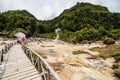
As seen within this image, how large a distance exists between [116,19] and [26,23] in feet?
179

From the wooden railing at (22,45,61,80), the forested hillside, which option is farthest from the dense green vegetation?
the wooden railing at (22,45,61,80)

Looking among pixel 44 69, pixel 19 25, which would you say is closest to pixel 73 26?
pixel 19 25

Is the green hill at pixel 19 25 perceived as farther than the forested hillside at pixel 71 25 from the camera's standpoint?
Yes

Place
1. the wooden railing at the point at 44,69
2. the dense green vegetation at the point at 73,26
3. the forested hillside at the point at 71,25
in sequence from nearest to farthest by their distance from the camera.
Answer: the wooden railing at the point at 44,69 < the dense green vegetation at the point at 73,26 < the forested hillside at the point at 71,25

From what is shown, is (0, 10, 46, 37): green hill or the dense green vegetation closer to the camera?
the dense green vegetation

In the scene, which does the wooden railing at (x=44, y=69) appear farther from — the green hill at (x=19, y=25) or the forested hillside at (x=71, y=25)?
the green hill at (x=19, y=25)

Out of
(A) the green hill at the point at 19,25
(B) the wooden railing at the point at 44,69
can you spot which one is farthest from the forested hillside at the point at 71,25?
(B) the wooden railing at the point at 44,69

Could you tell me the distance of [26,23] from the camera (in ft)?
303

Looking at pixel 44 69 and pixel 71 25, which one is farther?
pixel 71 25

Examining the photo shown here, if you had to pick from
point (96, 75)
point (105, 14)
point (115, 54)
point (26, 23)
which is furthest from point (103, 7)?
point (96, 75)

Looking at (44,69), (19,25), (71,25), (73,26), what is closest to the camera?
(44,69)

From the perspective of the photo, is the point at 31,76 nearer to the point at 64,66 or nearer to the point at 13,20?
the point at 64,66

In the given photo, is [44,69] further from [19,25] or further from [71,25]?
[71,25]

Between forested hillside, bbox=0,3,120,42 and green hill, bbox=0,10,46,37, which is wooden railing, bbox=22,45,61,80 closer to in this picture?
forested hillside, bbox=0,3,120,42
